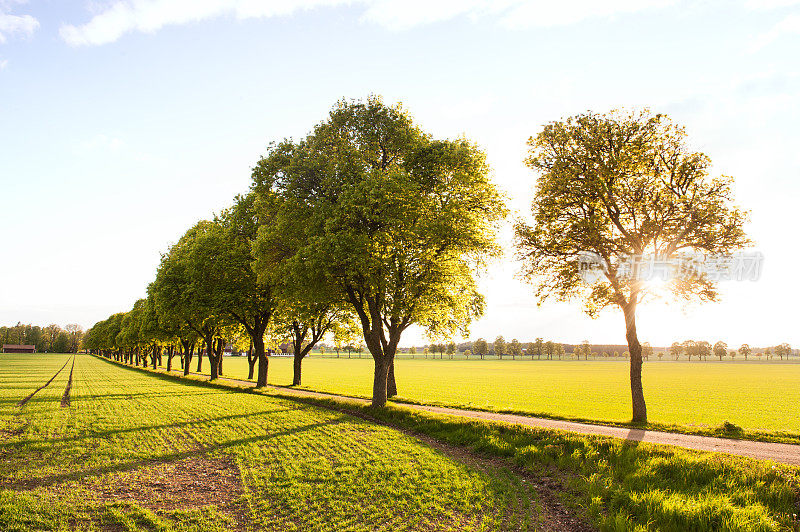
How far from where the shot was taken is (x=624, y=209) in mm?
23078

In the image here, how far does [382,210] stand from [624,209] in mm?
13056

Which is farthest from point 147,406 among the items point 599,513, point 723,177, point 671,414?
point 671,414

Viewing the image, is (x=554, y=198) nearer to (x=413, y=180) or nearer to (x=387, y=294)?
(x=413, y=180)

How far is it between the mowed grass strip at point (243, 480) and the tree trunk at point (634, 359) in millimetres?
12021

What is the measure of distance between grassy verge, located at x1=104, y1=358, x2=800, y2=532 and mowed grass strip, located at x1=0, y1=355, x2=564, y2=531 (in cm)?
164

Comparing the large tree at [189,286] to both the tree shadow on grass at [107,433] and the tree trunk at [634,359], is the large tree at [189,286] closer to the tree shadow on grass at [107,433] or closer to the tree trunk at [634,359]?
the tree shadow on grass at [107,433]

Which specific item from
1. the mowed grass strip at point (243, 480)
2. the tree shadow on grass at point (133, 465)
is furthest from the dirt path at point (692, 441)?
the tree shadow on grass at point (133, 465)

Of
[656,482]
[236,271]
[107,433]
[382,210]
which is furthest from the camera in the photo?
[236,271]

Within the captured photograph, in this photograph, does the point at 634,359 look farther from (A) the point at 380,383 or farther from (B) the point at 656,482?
(A) the point at 380,383

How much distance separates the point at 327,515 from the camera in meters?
10.3

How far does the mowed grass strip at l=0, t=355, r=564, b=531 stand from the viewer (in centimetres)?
1006

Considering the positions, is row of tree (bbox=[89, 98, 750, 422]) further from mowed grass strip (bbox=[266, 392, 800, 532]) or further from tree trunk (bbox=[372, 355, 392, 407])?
mowed grass strip (bbox=[266, 392, 800, 532])

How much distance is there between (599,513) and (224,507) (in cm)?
930

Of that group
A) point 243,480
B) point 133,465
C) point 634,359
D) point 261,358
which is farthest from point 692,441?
point 261,358
